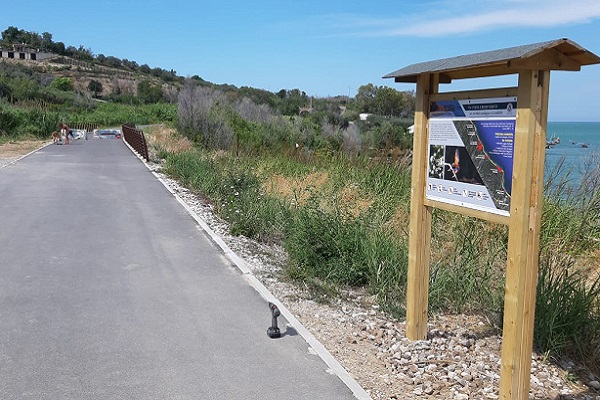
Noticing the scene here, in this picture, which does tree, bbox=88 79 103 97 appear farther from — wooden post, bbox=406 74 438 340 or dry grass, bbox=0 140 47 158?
wooden post, bbox=406 74 438 340

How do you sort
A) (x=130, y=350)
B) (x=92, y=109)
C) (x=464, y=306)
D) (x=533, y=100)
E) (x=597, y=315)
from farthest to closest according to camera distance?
(x=92, y=109), (x=464, y=306), (x=597, y=315), (x=130, y=350), (x=533, y=100)

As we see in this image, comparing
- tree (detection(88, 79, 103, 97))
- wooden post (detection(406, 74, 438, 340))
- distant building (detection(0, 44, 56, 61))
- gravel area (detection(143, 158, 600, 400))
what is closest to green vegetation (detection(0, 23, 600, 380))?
gravel area (detection(143, 158, 600, 400))

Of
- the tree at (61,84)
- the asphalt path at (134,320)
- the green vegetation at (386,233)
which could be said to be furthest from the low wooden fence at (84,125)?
the asphalt path at (134,320)

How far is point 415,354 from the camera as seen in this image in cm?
547

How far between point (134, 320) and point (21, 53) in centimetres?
13602

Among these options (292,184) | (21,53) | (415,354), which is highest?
(21,53)

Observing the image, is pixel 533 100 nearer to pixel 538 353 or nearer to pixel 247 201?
pixel 538 353

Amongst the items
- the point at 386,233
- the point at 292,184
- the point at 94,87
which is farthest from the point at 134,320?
the point at 94,87

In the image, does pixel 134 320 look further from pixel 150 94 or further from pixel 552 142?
pixel 150 94

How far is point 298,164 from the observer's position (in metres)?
16.3

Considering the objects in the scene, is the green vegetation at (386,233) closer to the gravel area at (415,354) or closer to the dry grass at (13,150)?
the gravel area at (415,354)

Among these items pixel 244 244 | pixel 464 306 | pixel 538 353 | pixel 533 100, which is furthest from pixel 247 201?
pixel 533 100

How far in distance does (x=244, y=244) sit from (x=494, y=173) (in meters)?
6.00

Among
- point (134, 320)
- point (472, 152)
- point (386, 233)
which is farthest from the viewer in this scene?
point (386, 233)
